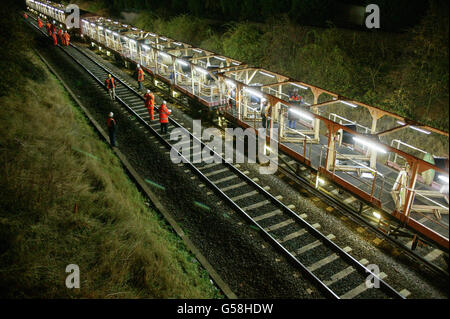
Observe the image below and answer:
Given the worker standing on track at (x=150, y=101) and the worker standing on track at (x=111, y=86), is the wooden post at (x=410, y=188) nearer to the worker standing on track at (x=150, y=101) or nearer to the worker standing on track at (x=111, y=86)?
the worker standing on track at (x=150, y=101)

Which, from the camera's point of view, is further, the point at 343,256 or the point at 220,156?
the point at 220,156

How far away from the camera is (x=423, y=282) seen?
8.12 meters

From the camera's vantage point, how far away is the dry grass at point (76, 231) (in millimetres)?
6789

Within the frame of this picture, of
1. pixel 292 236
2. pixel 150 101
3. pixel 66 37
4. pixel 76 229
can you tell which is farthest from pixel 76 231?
pixel 66 37

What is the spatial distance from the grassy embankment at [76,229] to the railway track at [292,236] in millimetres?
2373

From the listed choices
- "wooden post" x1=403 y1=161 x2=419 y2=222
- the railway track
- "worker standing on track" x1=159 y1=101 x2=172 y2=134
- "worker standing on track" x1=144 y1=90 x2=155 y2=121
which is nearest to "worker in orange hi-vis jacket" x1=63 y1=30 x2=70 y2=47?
"worker standing on track" x1=144 y1=90 x2=155 y2=121

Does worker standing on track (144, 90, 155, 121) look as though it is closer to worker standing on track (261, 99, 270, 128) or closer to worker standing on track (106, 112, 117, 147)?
worker standing on track (106, 112, 117, 147)

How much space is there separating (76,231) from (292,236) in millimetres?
5726

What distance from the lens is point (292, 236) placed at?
31.5 ft

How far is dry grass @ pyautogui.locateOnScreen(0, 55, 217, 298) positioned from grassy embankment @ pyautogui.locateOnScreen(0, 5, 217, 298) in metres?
0.02
